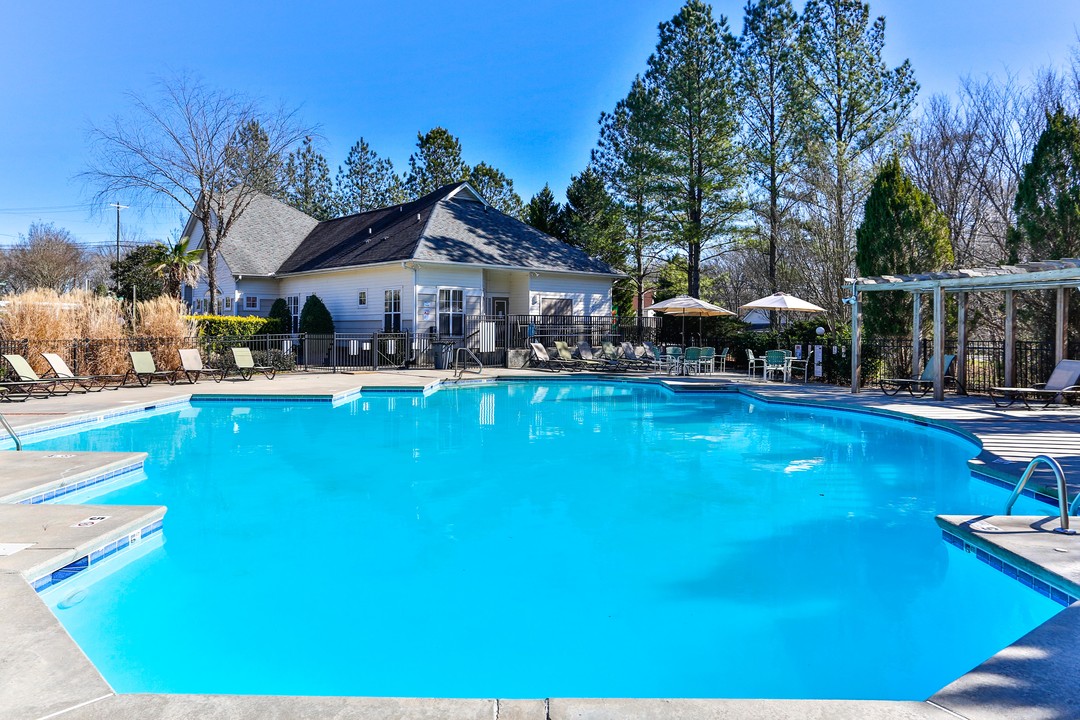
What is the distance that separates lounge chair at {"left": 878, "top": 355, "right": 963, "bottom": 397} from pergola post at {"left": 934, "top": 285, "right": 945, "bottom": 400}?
0.29 meters

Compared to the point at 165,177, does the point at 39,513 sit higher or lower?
lower

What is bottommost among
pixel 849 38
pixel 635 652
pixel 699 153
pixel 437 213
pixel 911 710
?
pixel 635 652

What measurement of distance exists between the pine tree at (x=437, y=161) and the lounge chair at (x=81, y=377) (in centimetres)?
2595

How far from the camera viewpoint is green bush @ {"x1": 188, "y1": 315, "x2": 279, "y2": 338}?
19.8m

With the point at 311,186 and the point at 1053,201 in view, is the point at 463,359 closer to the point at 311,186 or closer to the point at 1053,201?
the point at 1053,201

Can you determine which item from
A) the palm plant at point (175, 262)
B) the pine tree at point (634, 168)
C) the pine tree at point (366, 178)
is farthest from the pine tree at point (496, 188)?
the palm plant at point (175, 262)

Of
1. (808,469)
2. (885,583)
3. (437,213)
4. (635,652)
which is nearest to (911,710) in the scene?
(635,652)

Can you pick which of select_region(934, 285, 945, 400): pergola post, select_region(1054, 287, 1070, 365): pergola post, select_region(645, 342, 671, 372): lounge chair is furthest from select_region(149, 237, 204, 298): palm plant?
select_region(1054, 287, 1070, 365): pergola post

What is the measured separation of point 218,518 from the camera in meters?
6.12

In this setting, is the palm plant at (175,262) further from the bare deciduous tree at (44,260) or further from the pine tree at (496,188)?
the pine tree at (496,188)

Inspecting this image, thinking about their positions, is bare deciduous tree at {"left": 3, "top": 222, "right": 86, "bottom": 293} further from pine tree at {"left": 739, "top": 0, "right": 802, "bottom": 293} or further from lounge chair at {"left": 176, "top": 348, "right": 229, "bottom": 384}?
pine tree at {"left": 739, "top": 0, "right": 802, "bottom": 293}

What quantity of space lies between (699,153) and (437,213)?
9515 mm

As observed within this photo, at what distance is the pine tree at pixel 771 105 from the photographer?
22906 millimetres

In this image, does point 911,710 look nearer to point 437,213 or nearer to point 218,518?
point 218,518
